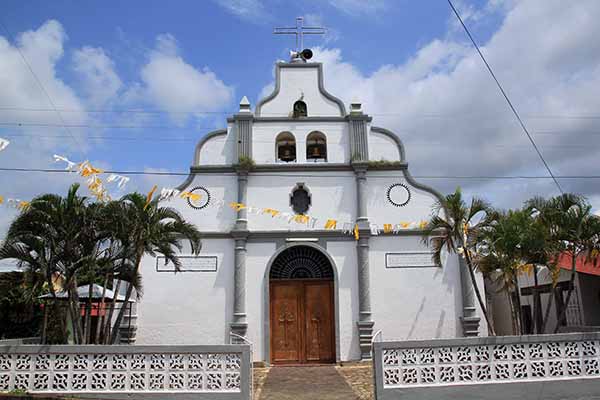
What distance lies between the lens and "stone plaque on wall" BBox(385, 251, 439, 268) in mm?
14070

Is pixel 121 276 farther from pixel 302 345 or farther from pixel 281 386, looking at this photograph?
pixel 302 345

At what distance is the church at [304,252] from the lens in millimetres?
13555

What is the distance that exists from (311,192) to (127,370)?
26.0 feet

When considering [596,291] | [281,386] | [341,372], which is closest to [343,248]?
[341,372]

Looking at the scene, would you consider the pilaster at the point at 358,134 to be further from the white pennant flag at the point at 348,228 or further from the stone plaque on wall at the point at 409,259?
the stone plaque on wall at the point at 409,259

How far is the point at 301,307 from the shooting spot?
14023mm

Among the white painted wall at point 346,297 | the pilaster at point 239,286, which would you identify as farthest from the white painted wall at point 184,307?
the white painted wall at point 346,297

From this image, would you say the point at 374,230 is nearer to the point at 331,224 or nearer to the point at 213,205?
the point at 331,224

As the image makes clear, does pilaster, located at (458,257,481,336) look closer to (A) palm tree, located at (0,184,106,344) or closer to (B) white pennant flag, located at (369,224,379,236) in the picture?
(B) white pennant flag, located at (369,224,379,236)

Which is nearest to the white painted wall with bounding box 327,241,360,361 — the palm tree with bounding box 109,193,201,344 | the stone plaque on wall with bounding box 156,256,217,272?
the stone plaque on wall with bounding box 156,256,217,272

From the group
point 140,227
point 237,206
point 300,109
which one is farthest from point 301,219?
point 140,227

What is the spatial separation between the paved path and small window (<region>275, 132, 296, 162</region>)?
20.7ft

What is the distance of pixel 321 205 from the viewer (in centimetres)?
1455

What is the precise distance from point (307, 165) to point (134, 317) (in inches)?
255
